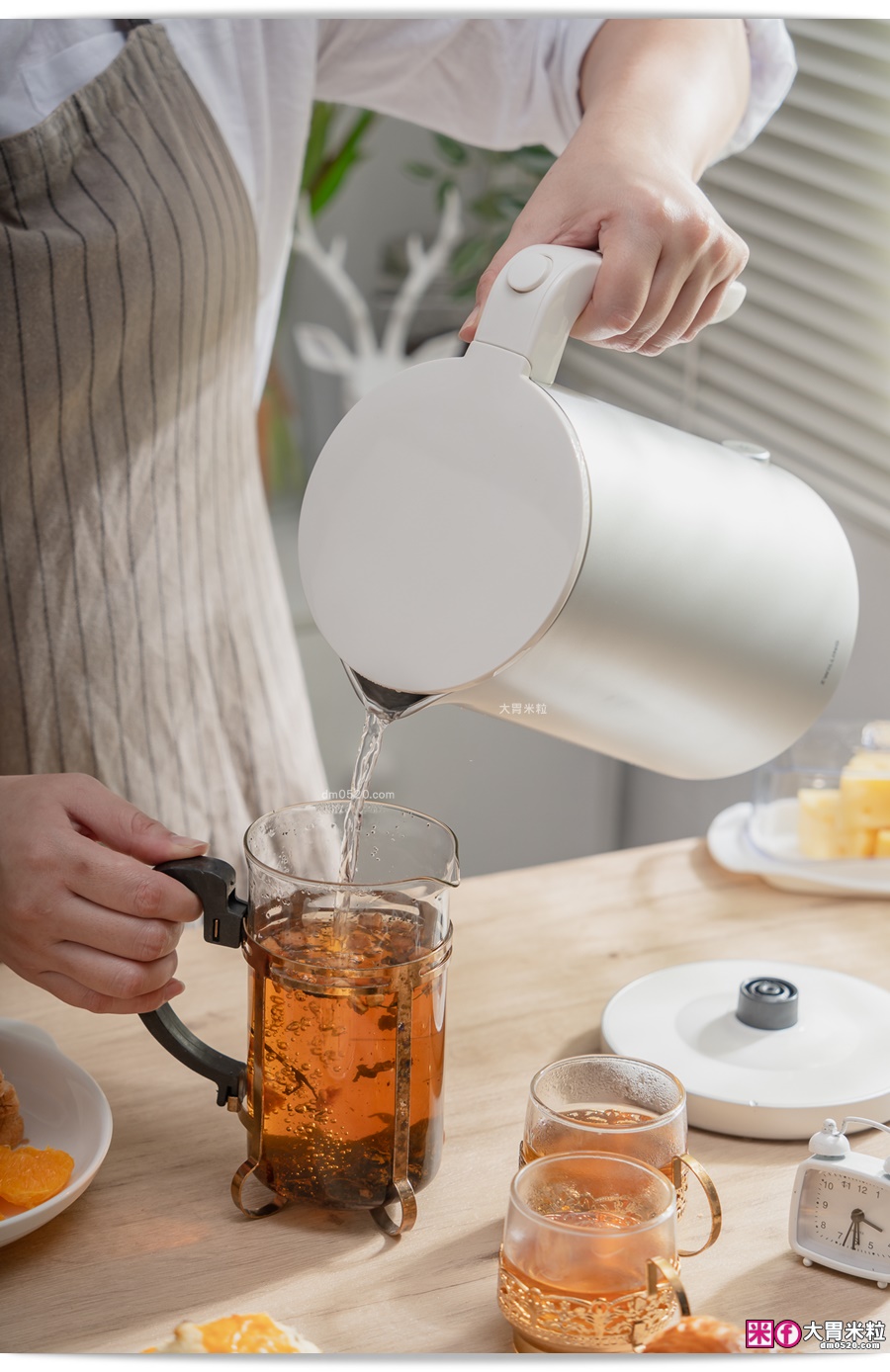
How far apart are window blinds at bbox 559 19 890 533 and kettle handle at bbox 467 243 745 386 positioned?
0.98 meters

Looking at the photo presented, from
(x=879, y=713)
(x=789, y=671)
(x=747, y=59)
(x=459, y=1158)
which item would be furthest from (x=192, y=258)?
(x=879, y=713)

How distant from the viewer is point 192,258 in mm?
924

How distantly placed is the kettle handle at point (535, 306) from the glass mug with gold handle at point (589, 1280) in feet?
1.20

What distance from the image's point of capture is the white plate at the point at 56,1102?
65 centimetres

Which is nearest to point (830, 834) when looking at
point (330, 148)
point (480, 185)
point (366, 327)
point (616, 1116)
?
point (616, 1116)

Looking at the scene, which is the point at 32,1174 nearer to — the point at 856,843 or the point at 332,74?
the point at 856,843

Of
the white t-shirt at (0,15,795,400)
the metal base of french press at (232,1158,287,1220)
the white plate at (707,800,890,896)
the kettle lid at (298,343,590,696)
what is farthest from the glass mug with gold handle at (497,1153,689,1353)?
the white t-shirt at (0,15,795,400)

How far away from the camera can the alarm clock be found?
0.60 m

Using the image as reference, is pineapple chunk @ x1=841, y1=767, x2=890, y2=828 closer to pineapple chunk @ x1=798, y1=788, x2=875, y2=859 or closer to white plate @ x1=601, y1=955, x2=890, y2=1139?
pineapple chunk @ x1=798, y1=788, x2=875, y2=859

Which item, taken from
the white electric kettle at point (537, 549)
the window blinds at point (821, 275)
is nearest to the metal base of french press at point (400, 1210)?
the white electric kettle at point (537, 549)

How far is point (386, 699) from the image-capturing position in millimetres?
628

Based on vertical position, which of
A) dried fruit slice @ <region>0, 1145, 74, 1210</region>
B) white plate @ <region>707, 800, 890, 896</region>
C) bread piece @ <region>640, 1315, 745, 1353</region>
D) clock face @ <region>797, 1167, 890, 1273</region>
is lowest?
white plate @ <region>707, 800, 890, 896</region>

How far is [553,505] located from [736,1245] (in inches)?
14.1

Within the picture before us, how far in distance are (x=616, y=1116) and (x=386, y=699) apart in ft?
0.76
